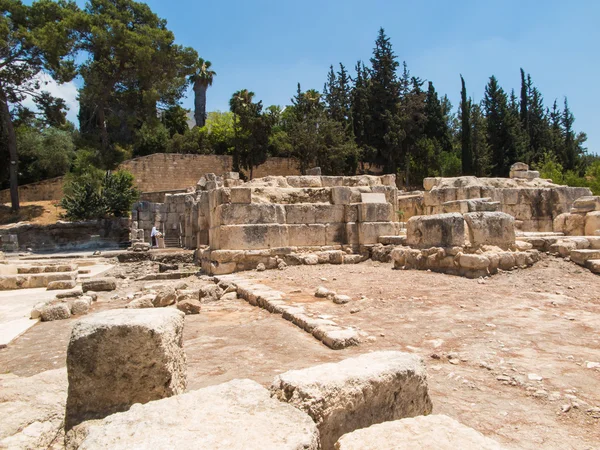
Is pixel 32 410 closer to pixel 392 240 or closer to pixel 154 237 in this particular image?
pixel 392 240

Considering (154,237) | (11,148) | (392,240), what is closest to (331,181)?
(392,240)

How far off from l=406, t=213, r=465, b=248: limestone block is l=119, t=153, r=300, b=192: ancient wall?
1115 inches

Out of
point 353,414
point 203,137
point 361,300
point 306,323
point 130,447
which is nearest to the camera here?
point 130,447

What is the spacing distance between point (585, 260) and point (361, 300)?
170 inches

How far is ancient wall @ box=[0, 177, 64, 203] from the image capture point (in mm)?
30266

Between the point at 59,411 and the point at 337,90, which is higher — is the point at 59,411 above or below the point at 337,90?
below

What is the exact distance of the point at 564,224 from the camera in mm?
10180

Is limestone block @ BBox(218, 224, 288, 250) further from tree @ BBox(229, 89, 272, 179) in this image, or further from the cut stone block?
tree @ BBox(229, 89, 272, 179)

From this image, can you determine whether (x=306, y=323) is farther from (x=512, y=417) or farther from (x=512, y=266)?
(x=512, y=266)

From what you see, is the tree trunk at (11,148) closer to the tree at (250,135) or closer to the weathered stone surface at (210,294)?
the tree at (250,135)

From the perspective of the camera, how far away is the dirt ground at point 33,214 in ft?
84.3

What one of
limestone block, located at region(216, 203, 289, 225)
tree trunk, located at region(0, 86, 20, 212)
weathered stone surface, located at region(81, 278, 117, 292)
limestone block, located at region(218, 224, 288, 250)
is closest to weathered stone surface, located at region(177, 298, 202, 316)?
weathered stone surface, located at region(81, 278, 117, 292)

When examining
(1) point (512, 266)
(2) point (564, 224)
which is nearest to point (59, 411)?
(1) point (512, 266)

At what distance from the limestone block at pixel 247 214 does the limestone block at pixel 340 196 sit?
1.52m
